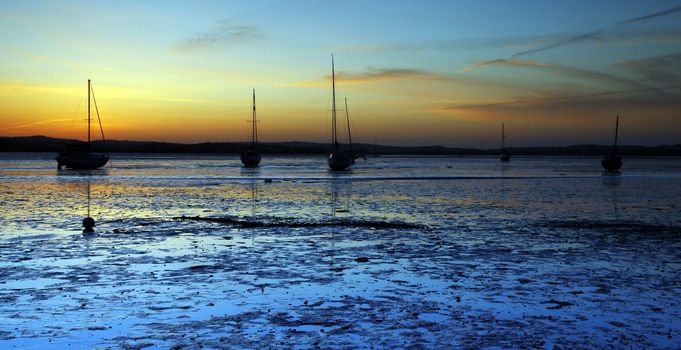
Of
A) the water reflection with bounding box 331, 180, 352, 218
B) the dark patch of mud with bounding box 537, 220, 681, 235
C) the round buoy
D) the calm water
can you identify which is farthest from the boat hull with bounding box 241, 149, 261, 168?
the round buoy

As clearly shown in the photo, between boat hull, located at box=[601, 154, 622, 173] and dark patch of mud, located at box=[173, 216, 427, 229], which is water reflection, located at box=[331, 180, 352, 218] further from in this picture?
boat hull, located at box=[601, 154, 622, 173]

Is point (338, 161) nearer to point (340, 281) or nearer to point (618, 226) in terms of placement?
point (618, 226)

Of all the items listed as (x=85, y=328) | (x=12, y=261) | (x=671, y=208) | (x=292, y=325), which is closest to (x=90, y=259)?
(x=12, y=261)

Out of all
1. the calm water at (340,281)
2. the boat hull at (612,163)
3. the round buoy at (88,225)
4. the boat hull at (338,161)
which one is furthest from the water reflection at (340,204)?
the boat hull at (612,163)

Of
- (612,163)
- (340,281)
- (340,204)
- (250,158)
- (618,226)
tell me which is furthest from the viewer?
(250,158)

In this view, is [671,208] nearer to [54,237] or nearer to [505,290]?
[505,290]

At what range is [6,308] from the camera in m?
9.35

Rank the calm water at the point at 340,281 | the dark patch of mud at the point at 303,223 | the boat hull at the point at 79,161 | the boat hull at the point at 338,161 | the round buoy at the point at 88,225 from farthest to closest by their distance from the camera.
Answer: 1. the boat hull at the point at 79,161
2. the boat hull at the point at 338,161
3. the dark patch of mud at the point at 303,223
4. the round buoy at the point at 88,225
5. the calm water at the point at 340,281

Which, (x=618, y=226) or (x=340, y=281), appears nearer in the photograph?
(x=340, y=281)

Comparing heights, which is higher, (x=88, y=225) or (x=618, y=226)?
(x=88, y=225)

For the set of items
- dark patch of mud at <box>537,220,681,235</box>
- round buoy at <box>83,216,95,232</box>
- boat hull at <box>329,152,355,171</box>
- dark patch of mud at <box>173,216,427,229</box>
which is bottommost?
dark patch of mud at <box>537,220,681,235</box>

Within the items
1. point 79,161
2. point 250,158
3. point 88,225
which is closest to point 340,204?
point 88,225

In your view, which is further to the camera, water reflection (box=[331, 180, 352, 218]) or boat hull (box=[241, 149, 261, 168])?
boat hull (box=[241, 149, 261, 168])

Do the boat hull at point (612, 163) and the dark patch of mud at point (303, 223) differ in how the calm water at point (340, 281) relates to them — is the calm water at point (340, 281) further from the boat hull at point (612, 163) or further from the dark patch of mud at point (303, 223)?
the boat hull at point (612, 163)
